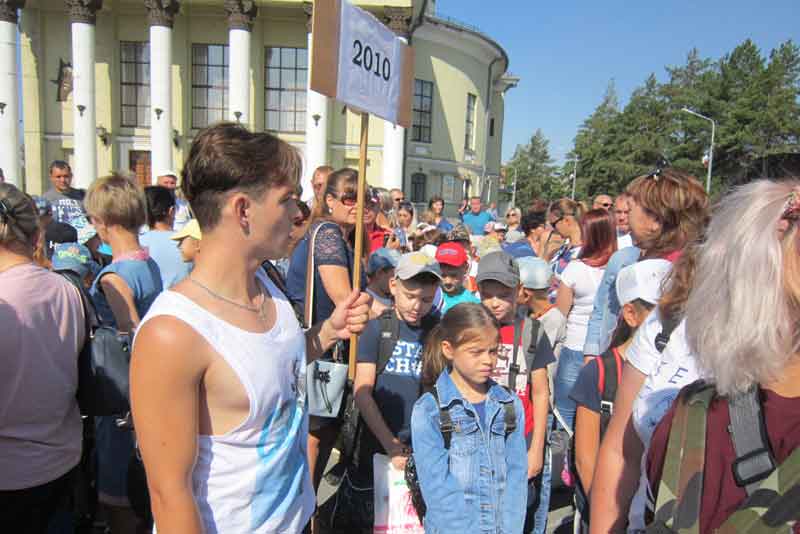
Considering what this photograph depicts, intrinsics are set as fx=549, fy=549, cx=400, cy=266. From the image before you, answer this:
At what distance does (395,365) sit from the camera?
9.20 ft

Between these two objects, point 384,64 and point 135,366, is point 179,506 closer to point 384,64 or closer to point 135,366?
point 135,366

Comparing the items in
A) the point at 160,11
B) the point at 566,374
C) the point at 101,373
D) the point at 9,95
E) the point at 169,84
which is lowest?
the point at 566,374

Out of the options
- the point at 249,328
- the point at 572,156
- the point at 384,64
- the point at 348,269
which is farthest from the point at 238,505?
the point at 572,156

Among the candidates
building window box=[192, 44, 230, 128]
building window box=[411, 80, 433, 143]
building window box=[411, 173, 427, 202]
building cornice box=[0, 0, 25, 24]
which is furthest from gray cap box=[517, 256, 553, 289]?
building cornice box=[0, 0, 25, 24]

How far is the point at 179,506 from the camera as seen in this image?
51.0 inches

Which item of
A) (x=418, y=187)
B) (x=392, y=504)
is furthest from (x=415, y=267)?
(x=418, y=187)

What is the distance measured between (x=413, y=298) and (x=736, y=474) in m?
1.86

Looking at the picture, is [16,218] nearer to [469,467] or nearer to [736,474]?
[469,467]

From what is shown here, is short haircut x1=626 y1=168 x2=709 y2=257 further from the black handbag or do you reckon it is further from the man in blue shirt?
the man in blue shirt

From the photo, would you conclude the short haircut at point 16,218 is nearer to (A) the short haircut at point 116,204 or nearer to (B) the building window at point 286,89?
(A) the short haircut at point 116,204

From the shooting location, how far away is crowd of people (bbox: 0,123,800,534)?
1.17 m

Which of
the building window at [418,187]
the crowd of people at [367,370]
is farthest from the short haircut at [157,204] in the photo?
the building window at [418,187]

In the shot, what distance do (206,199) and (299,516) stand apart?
97cm

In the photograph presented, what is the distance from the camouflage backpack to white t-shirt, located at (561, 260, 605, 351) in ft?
9.31
